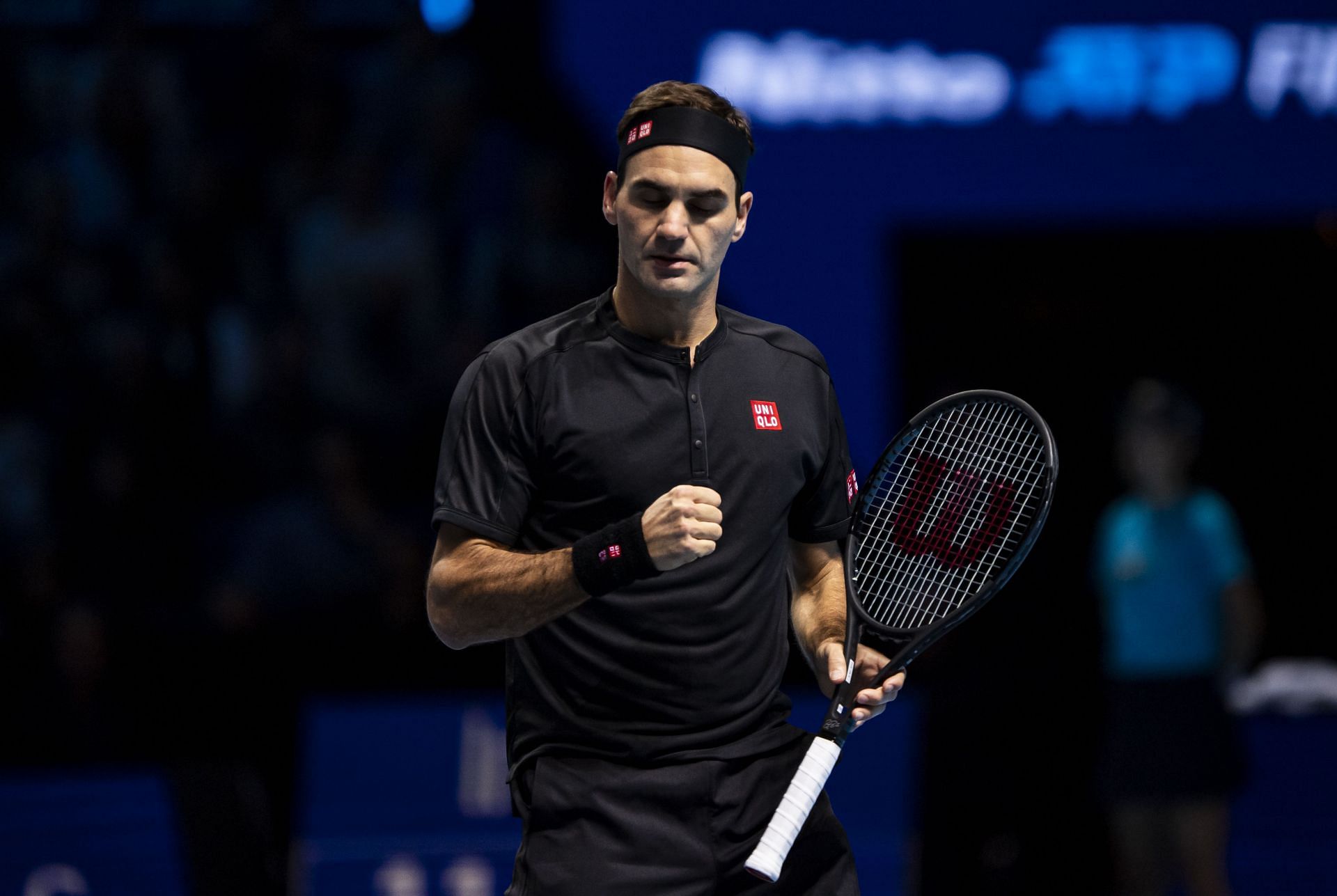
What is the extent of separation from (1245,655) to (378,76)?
5444 millimetres

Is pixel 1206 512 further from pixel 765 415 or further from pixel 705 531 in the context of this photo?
pixel 705 531

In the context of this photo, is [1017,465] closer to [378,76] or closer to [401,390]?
[401,390]

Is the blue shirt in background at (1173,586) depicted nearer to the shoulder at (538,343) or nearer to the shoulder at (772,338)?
the shoulder at (772,338)

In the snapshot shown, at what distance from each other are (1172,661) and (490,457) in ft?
13.2

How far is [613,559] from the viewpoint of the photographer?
9.05ft

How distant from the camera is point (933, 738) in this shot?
6.28 meters

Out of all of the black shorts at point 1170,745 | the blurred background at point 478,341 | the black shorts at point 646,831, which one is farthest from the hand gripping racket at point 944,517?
the black shorts at point 1170,745

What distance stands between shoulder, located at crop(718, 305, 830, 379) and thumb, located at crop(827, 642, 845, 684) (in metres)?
0.50

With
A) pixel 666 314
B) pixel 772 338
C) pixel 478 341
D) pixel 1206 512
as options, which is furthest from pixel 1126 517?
pixel 666 314

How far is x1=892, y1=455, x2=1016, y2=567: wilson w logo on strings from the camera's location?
3.36 meters

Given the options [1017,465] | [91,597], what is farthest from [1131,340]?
Answer: [1017,465]

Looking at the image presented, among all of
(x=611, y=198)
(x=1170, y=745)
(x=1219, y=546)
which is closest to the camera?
(x=611, y=198)

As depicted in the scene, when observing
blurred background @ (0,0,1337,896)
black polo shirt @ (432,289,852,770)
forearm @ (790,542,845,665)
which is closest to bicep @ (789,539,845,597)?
forearm @ (790,542,845,665)

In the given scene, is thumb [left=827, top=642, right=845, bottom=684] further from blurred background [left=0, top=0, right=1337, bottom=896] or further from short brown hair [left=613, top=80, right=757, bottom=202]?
blurred background [left=0, top=0, right=1337, bottom=896]
